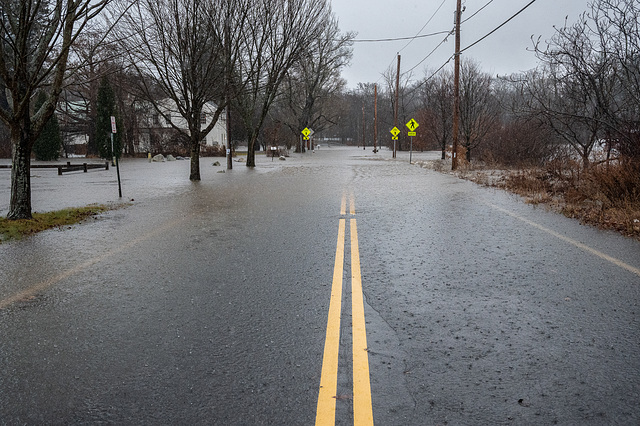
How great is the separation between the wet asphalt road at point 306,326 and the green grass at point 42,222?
2.50 ft

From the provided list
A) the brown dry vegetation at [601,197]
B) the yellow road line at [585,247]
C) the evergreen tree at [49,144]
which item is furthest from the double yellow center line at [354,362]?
the evergreen tree at [49,144]

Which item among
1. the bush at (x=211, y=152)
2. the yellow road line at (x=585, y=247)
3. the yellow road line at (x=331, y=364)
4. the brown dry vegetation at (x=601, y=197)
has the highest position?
the bush at (x=211, y=152)

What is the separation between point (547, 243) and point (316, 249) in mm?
3461

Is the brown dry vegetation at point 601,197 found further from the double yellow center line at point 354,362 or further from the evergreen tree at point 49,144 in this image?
the evergreen tree at point 49,144

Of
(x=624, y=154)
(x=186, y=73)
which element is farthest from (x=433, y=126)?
(x=624, y=154)

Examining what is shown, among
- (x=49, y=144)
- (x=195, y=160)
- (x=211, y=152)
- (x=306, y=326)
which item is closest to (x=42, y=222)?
(x=306, y=326)

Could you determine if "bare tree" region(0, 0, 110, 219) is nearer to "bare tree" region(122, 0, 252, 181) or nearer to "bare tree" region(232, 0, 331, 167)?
"bare tree" region(122, 0, 252, 181)

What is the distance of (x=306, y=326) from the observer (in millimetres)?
4113

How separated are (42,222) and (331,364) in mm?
8483

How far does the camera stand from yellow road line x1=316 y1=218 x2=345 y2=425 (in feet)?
9.20

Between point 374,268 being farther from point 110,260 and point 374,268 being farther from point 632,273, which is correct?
point 110,260

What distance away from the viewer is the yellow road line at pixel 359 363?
2.80 meters

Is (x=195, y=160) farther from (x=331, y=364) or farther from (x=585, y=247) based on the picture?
(x=331, y=364)

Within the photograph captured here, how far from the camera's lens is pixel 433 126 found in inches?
1518
